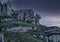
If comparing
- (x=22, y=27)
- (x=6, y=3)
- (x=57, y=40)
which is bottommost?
(x=57, y=40)

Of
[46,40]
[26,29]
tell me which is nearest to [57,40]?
[46,40]

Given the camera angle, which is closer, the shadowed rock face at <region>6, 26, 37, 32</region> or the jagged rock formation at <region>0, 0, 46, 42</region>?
the jagged rock formation at <region>0, 0, 46, 42</region>

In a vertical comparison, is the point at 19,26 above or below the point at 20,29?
above

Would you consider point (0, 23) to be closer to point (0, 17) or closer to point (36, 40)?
point (0, 17)

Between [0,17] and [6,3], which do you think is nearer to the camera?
[0,17]

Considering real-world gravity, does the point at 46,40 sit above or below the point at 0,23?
A: below

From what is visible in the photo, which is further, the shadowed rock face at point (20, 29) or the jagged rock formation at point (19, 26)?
the shadowed rock face at point (20, 29)

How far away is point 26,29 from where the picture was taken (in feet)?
247

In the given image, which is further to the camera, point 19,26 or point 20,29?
point 19,26

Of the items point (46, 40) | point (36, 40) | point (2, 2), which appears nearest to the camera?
point (36, 40)

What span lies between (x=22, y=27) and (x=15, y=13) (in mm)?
17792

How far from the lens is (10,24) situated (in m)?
74.3

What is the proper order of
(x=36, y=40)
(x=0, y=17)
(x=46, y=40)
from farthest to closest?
(x=0, y=17) → (x=46, y=40) → (x=36, y=40)

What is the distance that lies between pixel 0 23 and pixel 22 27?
796cm
